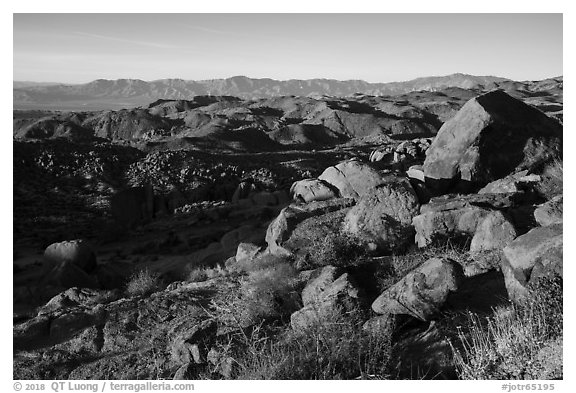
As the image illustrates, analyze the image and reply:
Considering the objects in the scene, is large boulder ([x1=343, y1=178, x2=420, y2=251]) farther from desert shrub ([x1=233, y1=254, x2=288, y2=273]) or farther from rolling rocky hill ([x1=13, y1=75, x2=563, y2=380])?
desert shrub ([x1=233, y1=254, x2=288, y2=273])

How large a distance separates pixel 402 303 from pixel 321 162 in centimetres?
3642

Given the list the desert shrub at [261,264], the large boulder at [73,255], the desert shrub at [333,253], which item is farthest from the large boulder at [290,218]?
the large boulder at [73,255]

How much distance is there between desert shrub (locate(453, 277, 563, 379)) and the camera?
373 cm

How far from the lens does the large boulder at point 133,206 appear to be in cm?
2630

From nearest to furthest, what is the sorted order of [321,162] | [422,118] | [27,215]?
[27,215], [321,162], [422,118]

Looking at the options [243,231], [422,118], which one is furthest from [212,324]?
[422,118]

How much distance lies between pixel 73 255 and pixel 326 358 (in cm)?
1312

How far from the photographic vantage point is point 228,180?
33156mm

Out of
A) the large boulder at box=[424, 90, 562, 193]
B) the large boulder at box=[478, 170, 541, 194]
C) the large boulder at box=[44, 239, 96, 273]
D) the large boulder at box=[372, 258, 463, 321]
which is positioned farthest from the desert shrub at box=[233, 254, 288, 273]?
the large boulder at box=[44, 239, 96, 273]

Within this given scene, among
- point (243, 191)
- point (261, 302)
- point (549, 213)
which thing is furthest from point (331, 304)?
point (243, 191)

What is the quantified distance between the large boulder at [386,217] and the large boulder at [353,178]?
14.8 feet

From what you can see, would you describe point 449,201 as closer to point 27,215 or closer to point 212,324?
point 212,324

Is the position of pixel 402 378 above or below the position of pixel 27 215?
above
